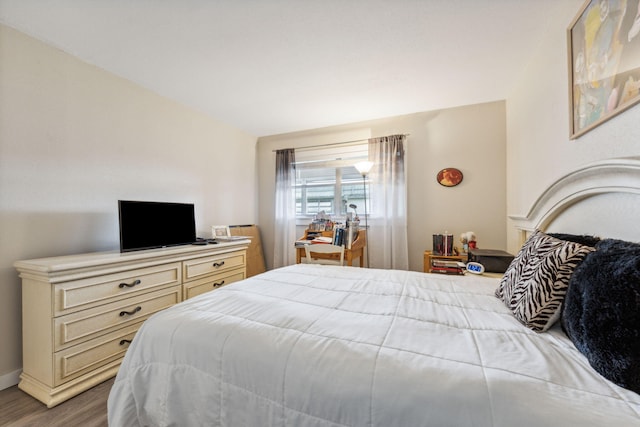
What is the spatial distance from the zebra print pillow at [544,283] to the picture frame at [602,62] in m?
0.61

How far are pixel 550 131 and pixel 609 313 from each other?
148cm

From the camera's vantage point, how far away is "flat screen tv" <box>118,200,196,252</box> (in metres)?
1.96

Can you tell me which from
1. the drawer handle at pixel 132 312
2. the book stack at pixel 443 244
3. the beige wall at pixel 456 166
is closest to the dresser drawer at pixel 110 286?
the drawer handle at pixel 132 312

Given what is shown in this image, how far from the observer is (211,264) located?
244 cm

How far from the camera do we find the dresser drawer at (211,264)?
2.21 metres

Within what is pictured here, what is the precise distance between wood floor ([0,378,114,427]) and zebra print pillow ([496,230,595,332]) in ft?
7.10

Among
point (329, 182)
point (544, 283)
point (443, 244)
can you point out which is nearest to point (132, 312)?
point (544, 283)

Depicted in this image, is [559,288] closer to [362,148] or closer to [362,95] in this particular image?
[362,95]

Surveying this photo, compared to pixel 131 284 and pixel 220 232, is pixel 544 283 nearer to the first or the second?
pixel 131 284

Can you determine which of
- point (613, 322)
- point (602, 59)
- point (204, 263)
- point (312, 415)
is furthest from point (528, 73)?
point (204, 263)

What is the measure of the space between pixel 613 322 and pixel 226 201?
3487mm

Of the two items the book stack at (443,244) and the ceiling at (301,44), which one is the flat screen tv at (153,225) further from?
the book stack at (443,244)

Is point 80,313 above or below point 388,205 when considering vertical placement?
below

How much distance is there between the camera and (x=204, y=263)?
2.37 m
